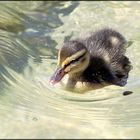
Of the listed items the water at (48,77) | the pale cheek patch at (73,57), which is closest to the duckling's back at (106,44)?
the water at (48,77)

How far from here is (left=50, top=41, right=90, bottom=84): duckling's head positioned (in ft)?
10.7

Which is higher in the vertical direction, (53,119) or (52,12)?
(53,119)

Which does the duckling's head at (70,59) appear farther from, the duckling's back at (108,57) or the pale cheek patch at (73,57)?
the duckling's back at (108,57)

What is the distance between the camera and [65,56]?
3270 mm

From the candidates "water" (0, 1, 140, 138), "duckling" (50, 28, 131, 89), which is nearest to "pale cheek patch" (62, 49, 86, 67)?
"duckling" (50, 28, 131, 89)

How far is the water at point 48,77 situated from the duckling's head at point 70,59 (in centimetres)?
11

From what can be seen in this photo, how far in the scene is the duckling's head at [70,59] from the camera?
3.28 meters

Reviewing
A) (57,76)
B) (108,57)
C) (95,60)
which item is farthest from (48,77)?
(108,57)

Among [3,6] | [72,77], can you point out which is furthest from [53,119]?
[3,6]

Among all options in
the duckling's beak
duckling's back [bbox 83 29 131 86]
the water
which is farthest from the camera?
duckling's back [bbox 83 29 131 86]

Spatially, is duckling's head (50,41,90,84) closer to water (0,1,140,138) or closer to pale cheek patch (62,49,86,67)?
pale cheek patch (62,49,86,67)

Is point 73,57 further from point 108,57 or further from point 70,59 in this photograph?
point 108,57

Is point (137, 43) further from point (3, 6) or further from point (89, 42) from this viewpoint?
point (3, 6)

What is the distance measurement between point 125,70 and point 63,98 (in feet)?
2.02
